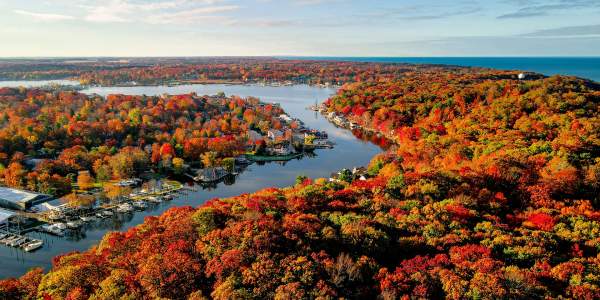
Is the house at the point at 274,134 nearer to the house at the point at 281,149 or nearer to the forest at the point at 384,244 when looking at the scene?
the house at the point at 281,149

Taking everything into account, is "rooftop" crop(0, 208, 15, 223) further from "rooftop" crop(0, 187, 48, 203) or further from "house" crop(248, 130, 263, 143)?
"house" crop(248, 130, 263, 143)

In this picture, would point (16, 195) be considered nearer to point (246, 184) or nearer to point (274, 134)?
point (246, 184)

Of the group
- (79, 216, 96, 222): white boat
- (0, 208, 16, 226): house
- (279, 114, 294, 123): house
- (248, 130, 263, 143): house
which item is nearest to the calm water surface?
(79, 216, 96, 222): white boat

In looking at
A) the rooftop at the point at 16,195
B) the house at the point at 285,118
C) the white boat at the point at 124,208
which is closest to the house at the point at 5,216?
the rooftop at the point at 16,195

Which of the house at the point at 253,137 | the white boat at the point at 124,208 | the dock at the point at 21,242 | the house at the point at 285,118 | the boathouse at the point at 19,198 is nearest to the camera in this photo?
the dock at the point at 21,242

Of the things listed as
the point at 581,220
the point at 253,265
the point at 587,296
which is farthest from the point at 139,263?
the point at 581,220
